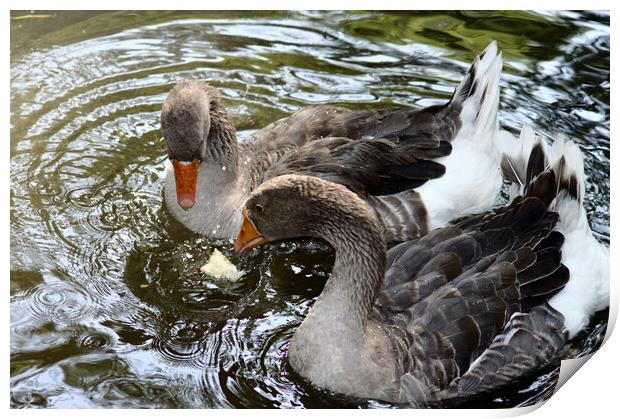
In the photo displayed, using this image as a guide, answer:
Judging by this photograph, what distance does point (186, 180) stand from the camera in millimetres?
6258

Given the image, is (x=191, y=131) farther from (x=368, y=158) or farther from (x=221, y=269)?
(x=368, y=158)

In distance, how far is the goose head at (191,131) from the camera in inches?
238

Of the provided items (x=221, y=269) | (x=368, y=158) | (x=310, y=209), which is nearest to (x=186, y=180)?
(x=221, y=269)

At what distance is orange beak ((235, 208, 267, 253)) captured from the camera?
17.6ft

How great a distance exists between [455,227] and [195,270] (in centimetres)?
165

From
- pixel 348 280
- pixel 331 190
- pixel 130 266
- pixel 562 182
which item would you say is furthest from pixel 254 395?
pixel 562 182

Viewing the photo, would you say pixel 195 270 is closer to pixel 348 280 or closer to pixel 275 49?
pixel 348 280

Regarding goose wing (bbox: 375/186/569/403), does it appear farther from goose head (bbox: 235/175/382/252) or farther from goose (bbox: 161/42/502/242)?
goose (bbox: 161/42/502/242)

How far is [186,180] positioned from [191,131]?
355mm

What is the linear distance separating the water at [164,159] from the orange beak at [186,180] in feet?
0.85

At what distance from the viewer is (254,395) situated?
4.84 m

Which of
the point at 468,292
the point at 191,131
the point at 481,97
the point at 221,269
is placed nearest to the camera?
the point at 468,292

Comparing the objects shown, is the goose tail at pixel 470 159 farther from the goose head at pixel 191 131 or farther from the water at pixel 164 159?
the goose head at pixel 191 131
